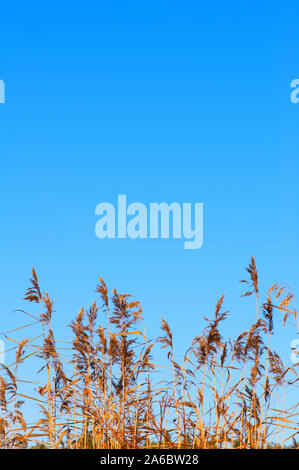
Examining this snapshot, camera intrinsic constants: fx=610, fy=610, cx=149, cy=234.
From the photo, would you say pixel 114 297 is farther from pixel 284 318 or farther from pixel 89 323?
pixel 284 318

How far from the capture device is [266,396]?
5418mm

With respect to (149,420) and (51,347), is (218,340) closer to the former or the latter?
(149,420)

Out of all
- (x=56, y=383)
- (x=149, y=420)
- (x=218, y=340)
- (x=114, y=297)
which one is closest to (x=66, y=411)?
(x=56, y=383)

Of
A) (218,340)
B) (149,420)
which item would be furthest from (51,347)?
(218,340)
